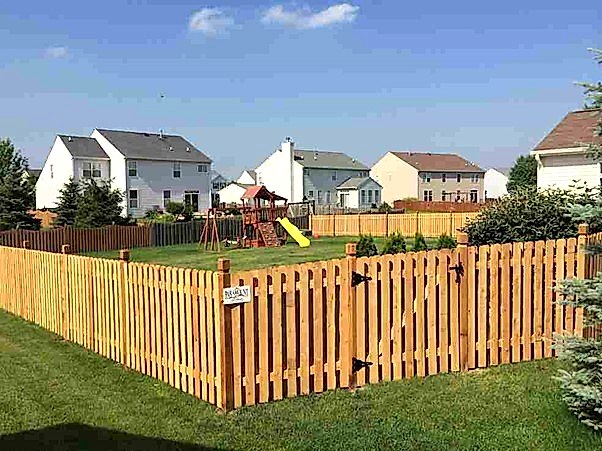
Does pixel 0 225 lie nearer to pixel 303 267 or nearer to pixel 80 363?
pixel 80 363

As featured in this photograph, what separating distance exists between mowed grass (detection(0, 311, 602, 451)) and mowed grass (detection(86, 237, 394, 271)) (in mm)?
13917

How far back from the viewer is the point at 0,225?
3225cm

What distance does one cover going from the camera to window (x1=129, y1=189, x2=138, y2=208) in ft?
170

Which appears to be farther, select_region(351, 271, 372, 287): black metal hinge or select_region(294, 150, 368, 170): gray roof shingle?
select_region(294, 150, 368, 170): gray roof shingle

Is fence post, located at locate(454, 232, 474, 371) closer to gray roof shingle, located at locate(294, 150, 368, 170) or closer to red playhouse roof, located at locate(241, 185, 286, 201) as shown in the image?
red playhouse roof, located at locate(241, 185, 286, 201)

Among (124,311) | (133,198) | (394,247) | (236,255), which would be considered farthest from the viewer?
(133,198)

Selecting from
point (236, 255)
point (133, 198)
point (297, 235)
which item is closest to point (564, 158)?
point (236, 255)

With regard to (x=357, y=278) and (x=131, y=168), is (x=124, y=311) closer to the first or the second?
(x=357, y=278)

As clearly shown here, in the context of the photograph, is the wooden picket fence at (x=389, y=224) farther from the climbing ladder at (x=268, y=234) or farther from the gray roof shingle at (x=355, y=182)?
the gray roof shingle at (x=355, y=182)

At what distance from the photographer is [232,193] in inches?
2884

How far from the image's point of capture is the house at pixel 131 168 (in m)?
50.1

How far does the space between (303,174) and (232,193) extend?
1118 centimetres

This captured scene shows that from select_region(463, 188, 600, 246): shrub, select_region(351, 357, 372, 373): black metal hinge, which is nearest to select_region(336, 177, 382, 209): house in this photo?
select_region(463, 188, 600, 246): shrub

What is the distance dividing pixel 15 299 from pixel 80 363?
440cm
